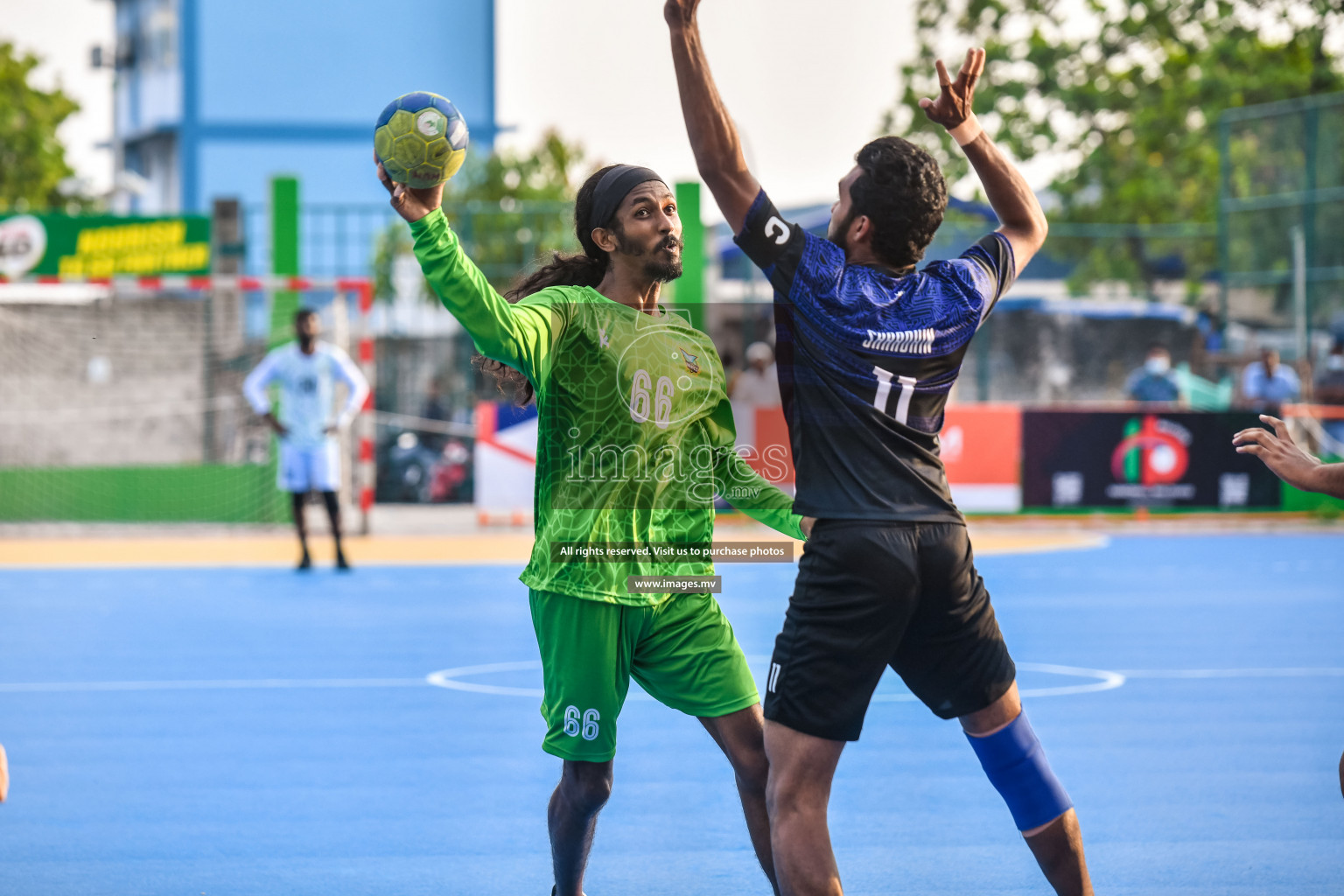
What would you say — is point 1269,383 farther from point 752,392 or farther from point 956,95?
point 956,95

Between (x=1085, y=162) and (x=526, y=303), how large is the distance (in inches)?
1076

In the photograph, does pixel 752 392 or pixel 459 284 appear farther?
pixel 752 392

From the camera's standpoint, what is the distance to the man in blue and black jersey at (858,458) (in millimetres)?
3264

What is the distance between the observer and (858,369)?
331cm

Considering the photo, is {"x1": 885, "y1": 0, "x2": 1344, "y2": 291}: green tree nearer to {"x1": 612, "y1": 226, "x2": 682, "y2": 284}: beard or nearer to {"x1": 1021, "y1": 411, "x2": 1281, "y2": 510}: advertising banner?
{"x1": 1021, "y1": 411, "x2": 1281, "y2": 510}: advertising banner

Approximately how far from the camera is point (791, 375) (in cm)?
342

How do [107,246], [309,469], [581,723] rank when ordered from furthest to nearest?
[107,246] → [309,469] → [581,723]

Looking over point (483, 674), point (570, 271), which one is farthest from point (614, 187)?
point (483, 674)

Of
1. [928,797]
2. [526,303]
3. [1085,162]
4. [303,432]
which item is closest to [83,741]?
[928,797]

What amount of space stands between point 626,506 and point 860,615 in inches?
31.3

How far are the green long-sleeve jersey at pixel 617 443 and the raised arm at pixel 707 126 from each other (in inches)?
24.0

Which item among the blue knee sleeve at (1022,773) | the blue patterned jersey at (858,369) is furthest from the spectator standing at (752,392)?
the blue patterned jersey at (858,369)

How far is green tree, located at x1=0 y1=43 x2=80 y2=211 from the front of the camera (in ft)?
110

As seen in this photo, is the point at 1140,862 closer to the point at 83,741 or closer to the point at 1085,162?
the point at 83,741
